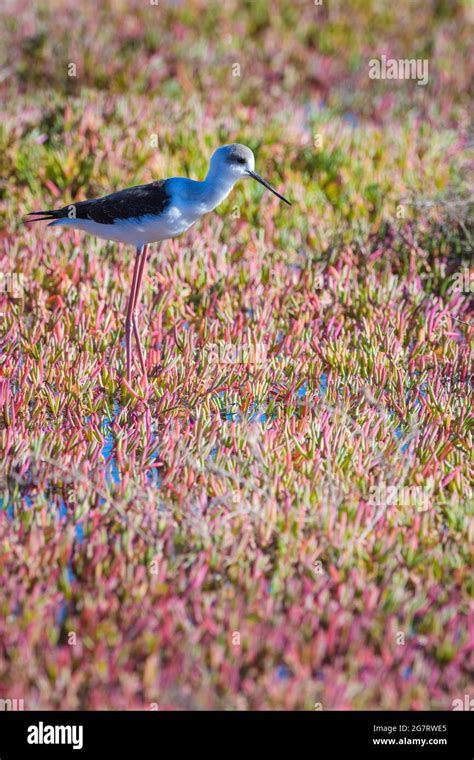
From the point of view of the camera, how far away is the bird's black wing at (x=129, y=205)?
21.3 feet

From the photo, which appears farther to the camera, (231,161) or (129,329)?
(129,329)

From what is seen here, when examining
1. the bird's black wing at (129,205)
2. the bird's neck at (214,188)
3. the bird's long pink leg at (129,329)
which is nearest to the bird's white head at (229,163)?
the bird's neck at (214,188)

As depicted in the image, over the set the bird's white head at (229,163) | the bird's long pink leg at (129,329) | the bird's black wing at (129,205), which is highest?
the bird's white head at (229,163)

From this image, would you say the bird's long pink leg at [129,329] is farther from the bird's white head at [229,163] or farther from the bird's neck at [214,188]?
the bird's white head at [229,163]

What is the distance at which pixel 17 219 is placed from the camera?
9.21m

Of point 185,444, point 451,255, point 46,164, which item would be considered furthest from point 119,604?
point 46,164

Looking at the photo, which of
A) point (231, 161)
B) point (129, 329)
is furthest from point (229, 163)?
point (129, 329)

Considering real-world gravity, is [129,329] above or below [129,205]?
below

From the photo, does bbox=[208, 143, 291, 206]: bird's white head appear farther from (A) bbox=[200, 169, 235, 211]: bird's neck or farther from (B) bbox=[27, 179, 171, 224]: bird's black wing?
(B) bbox=[27, 179, 171, 224]: bird's black wing

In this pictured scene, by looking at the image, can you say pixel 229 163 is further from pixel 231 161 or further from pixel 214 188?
pixel 214 188

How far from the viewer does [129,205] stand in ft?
21.5

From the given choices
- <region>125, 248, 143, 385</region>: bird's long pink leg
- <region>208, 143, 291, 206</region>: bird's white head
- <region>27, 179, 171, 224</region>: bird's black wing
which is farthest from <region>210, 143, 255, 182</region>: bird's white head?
<region>125, 248, 143, 385</region>: bird's long pink leg

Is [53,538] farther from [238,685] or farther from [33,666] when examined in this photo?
[238,685]
